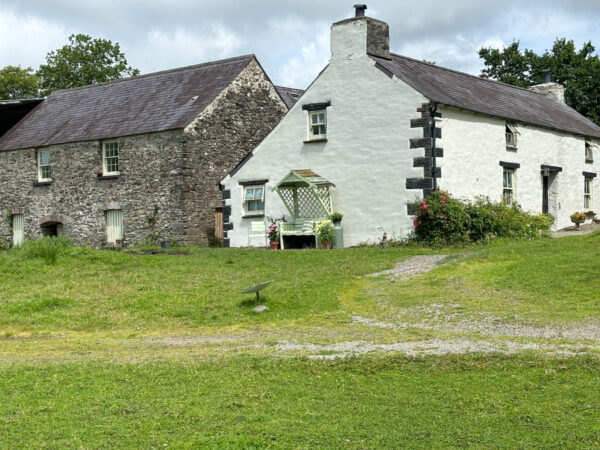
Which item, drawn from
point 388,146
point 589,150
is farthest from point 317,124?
point 589,150

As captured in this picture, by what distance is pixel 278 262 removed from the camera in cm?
2208

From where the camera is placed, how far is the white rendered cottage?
25.3 meters

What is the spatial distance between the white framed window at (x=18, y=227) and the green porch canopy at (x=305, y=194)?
14.2m

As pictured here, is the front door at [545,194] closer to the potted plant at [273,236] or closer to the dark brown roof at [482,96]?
the dark brown roof at [482,96]

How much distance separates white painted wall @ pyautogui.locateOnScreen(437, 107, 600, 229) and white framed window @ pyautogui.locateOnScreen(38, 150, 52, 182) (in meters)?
18.1

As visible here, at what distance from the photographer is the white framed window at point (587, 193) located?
3303 centimetres

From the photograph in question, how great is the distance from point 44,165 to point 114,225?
5222mm

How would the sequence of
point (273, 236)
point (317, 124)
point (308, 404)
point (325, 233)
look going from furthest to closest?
1. point (317, 124)
2. point (273, 236)
3. point (325, 233)
4. point (308, 404)

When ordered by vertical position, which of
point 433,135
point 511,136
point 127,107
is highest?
point 127,107

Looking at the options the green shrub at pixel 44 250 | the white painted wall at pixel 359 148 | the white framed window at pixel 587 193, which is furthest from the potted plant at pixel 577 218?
the green shrub at pixel 44 250

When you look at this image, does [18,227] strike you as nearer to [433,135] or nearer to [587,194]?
[433,135]

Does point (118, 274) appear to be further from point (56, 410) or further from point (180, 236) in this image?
point (56, 410)

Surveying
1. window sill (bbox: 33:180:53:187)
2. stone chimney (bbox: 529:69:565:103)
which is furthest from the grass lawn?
stone chimney (bbox: 529:69:565:103)

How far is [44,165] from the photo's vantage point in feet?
115
